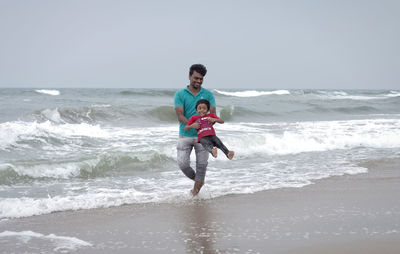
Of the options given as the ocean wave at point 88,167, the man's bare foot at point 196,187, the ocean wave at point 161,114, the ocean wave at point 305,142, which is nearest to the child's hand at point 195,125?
the man's bare foot at point 196,187

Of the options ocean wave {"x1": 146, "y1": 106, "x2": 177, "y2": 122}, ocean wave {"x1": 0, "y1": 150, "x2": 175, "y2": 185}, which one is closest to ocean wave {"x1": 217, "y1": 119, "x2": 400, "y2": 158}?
ocean wave {"x1": 0, "y1": 150, "x2": 175, "y2": 185}

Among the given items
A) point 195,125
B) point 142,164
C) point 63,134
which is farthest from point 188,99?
point 63,134

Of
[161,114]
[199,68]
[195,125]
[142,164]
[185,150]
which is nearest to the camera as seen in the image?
[195,125]

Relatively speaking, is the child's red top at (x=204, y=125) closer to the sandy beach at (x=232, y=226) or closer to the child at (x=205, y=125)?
the child at (x=205, y=125)

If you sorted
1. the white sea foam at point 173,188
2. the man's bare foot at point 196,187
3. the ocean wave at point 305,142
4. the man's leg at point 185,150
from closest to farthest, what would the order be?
the white sea foam at point 173,188
the man's leg at point 185,150
the man's bare foot at point 196,187
the ocean wave at point 305,142

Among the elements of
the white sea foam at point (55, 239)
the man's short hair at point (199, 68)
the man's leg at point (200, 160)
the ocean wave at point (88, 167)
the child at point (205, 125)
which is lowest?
the ocean wave at point (88, 167)

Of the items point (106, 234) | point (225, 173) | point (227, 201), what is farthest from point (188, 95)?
point (225, 173)

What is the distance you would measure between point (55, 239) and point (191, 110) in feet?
7.18

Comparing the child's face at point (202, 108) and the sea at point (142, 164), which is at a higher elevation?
the child's face at point (202, 108)

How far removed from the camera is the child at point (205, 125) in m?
5.31

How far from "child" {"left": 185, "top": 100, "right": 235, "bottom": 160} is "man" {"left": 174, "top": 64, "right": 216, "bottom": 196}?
87mm

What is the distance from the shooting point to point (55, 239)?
429cm

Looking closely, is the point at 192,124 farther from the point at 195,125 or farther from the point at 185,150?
the point at 185,150

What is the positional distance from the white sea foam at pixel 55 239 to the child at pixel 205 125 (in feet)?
6.03
